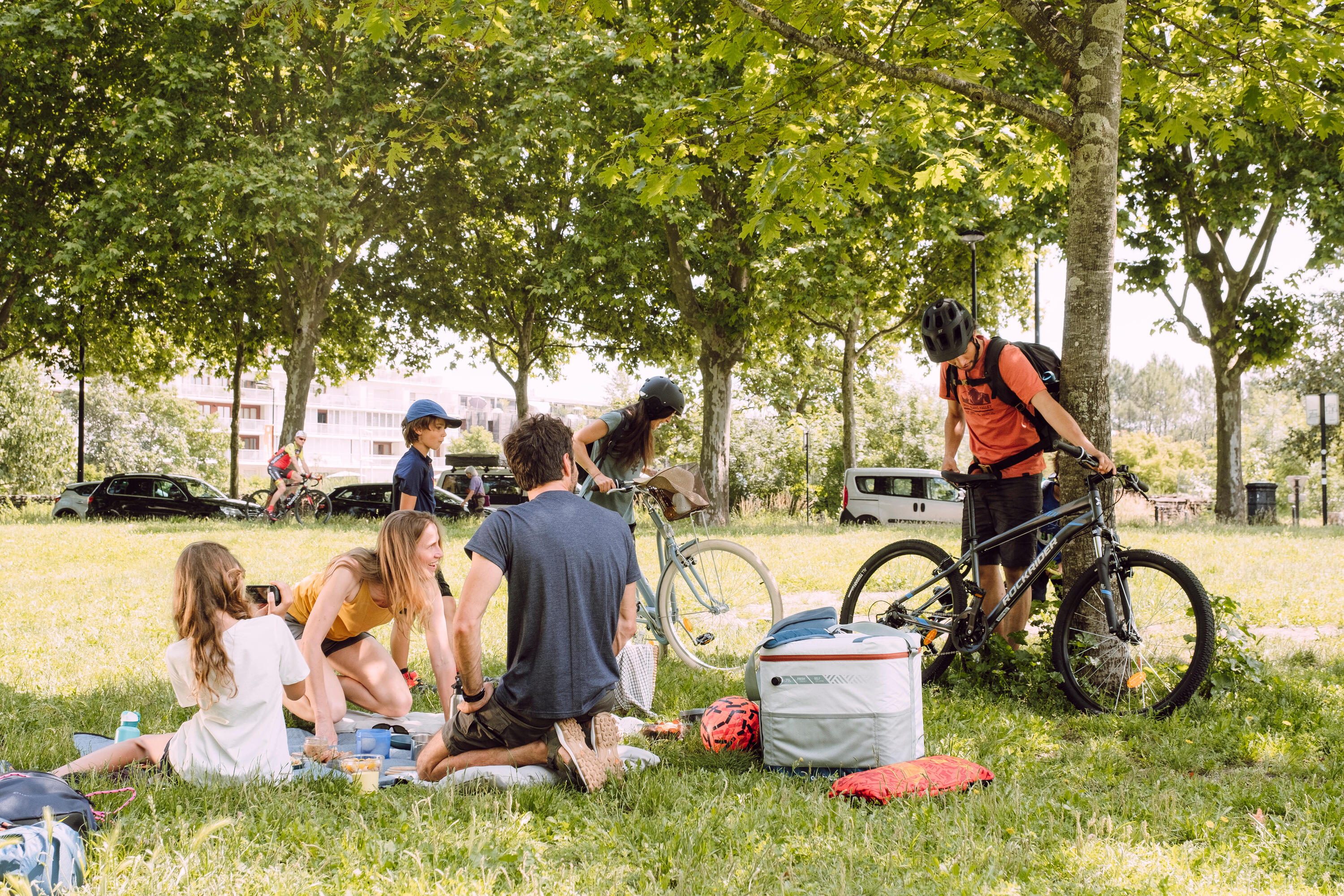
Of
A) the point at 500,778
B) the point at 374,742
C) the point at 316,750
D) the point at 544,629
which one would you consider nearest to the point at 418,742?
the point at 374,742

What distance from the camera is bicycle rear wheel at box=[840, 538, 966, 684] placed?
5.99 metres

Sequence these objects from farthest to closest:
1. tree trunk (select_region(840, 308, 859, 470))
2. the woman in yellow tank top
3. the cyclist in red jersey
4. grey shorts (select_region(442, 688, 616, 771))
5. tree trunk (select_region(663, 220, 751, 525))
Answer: tree trunk (select_region(840, 308, 859, 470)) < the cyclist in red jersey < tree trunk (select_region(663, 220, 751, 525)) < the woman in yellow tank top < grey shorts (select_region(442, 688, 616, 771))

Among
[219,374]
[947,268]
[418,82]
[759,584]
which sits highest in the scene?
[418,82]

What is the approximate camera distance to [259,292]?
26.8 meters

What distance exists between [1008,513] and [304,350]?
2122 cm

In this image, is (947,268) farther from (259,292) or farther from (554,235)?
(259,292)

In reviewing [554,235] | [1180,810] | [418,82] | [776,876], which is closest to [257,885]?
[776,876]

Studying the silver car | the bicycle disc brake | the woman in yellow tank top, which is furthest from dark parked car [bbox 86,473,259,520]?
the bicycle disc brake

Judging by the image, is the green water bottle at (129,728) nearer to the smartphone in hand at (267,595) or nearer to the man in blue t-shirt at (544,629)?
the smartphone in hand at (267,595)

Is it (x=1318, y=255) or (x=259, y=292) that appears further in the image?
(x=259, y=292)

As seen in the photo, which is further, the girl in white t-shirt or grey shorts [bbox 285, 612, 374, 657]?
grey shorts [bbox 285, 612, 374, 657]

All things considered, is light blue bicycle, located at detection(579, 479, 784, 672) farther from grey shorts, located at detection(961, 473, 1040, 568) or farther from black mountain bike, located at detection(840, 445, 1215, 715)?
grey shorts, located at detection(961, 473, 1040, 568)

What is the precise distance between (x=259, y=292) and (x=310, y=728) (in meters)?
23.9

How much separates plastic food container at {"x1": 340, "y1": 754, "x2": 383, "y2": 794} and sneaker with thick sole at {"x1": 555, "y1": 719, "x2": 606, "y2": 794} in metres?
0.77
